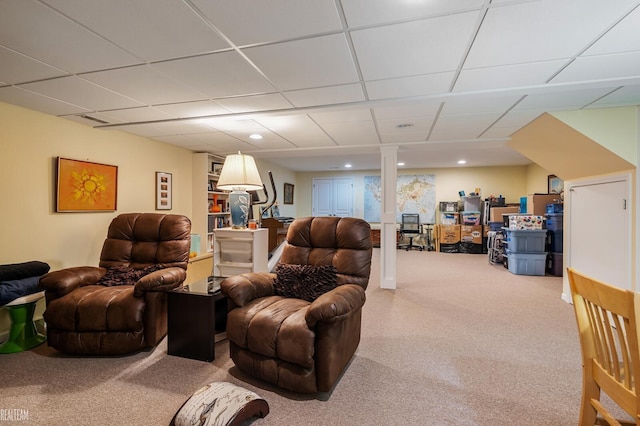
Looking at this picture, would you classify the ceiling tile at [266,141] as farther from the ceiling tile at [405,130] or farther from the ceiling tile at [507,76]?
the ceiling tile at [507,76]

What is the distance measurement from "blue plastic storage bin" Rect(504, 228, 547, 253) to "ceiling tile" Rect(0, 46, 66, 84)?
254 inches

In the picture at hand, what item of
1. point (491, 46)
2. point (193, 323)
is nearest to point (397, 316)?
point (193, 323)

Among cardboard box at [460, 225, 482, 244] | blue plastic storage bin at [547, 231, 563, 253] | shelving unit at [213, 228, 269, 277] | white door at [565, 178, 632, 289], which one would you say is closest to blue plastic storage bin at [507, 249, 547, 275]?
blue plastic storage bin at [547, 231, 563, 253]

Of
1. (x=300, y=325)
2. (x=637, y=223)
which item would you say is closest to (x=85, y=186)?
(x=300, y=325)

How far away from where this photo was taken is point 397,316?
10.5 feet

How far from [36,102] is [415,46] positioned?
129 inches

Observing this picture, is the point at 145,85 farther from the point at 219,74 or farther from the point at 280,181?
the point at 280,181

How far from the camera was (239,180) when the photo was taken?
2.84m

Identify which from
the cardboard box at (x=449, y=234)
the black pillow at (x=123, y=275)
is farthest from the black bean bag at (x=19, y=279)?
the cardboard box at (x=449, y=234)

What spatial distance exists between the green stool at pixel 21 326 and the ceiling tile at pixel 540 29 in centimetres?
378

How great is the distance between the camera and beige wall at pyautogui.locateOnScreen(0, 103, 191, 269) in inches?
105

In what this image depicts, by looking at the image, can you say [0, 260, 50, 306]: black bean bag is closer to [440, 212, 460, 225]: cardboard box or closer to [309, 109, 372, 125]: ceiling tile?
[309, 109, 372, 125]: ceiling tile

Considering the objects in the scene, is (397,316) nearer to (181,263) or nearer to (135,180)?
(181,263)

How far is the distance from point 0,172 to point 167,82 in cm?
180
